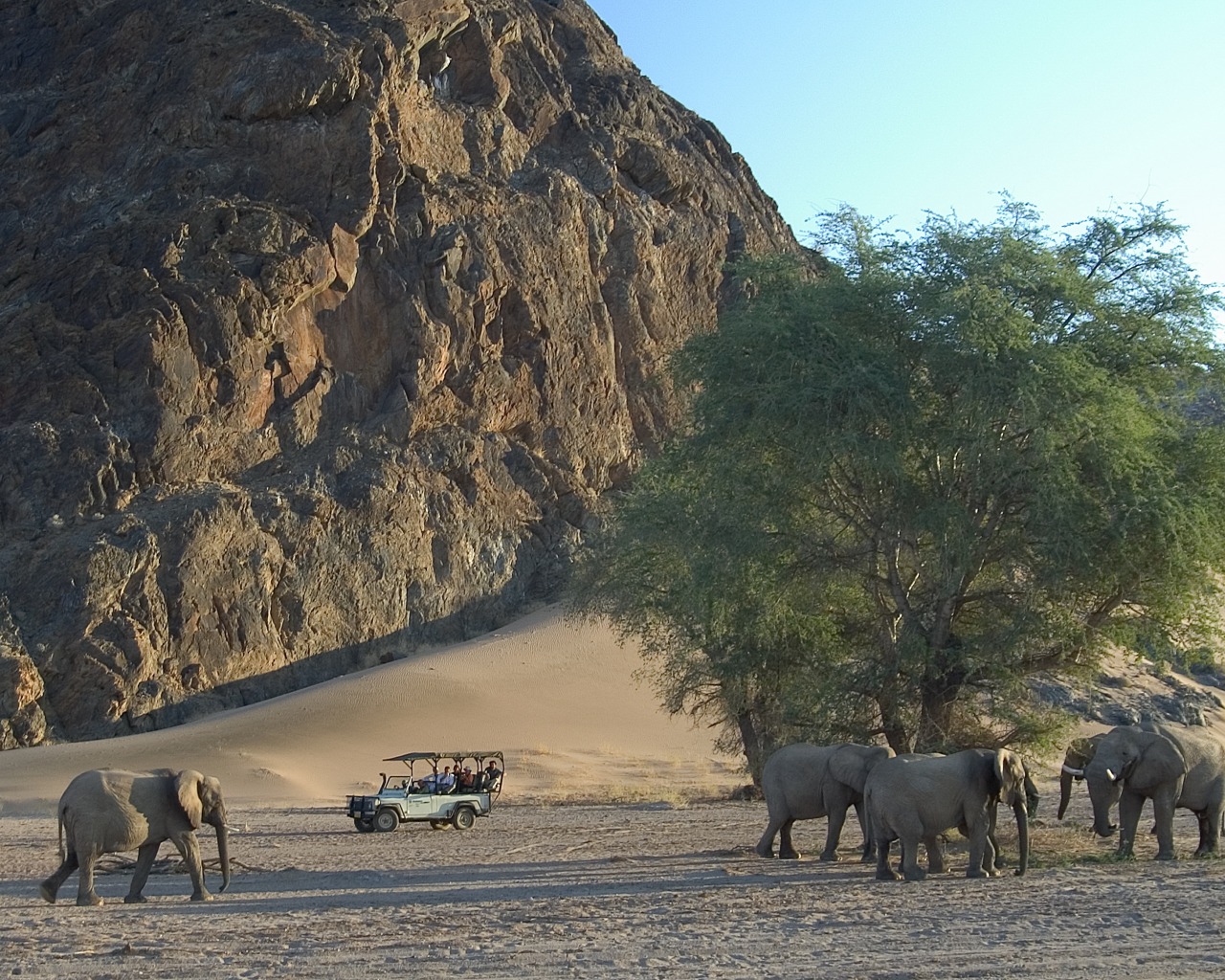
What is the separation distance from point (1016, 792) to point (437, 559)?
43866mm

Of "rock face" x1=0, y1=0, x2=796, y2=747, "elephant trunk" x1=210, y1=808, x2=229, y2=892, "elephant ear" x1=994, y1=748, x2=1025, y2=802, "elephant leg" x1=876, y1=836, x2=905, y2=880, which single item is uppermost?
"rock face" x1=0, y1=0, x2=796, y2=747

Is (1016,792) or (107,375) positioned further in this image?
(107,375)

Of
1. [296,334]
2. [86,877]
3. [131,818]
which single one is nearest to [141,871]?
[86,877]

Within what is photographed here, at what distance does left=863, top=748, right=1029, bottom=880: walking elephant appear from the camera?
1460cm

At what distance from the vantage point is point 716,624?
22.6 meters

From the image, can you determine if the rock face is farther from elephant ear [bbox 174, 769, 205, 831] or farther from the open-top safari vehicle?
elephant ear [bbox 174, 769, 205, 831]

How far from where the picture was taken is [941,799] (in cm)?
1460

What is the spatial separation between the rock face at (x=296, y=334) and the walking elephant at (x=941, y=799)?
29889 millimetres

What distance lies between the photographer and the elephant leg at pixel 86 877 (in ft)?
46.8

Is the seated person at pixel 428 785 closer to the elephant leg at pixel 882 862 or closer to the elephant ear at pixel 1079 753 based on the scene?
the elephant ear at pixel 1079 753

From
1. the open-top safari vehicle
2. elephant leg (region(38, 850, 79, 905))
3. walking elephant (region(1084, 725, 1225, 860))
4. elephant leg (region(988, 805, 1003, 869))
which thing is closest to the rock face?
the open-top safari vehicle

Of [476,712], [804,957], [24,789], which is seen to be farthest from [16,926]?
[476,712]

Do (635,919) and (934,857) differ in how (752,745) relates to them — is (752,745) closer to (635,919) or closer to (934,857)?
(934,857)

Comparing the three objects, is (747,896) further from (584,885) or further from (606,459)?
(606,459)
